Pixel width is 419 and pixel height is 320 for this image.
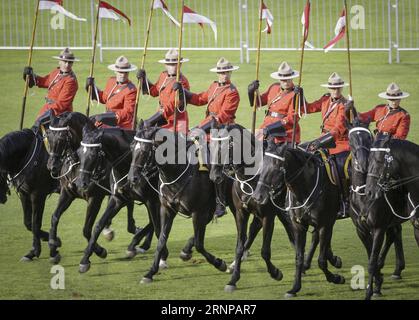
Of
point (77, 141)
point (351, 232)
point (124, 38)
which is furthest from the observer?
point (124, 38)

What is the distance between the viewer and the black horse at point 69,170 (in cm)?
2038

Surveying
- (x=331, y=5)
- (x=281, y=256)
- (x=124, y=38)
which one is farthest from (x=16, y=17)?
(x=281, y=256)

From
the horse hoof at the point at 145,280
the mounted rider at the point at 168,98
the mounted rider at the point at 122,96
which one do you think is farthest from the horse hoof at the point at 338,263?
the mounted rider at the point at 122,96

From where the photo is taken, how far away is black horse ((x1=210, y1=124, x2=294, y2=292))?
18.9 metres

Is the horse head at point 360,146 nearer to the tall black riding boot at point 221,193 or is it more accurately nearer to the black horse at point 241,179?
the black horse at point 241,179

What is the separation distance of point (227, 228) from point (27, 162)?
13.0ft

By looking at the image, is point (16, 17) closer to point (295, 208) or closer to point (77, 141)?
point (77, 141)

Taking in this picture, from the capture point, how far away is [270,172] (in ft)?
59.9

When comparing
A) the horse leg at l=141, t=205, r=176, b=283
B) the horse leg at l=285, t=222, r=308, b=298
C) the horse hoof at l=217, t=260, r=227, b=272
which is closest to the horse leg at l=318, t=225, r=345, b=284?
the horse leg at l=285, t=222, r=308, b=298

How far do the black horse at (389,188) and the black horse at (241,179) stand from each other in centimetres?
140

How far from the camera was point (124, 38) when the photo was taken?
35375 mm

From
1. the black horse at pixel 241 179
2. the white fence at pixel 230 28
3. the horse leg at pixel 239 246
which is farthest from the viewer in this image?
the white fence at pixel 230 28

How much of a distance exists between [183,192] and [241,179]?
0.98 m

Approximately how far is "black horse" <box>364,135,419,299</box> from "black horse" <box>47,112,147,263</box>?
4391mm
